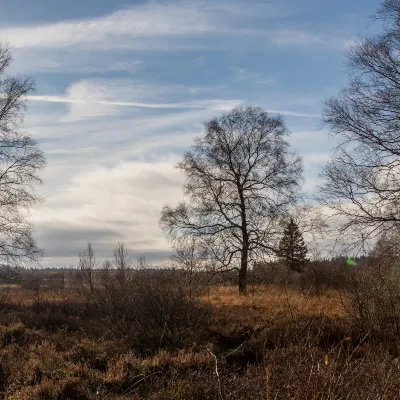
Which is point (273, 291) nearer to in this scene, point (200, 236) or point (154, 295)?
point (200, 236)

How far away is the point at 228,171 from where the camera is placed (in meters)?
21.0

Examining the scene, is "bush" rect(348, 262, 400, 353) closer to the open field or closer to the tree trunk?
the open field

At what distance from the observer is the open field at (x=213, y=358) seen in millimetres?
4855

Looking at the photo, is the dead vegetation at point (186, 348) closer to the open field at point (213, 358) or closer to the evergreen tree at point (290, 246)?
the open field at point (213, 358)

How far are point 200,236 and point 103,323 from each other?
9072 millimetres

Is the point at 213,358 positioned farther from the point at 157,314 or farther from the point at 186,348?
the point at 157,314

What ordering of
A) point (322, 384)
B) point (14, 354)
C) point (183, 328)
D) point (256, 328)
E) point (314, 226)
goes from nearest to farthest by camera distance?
1. point (322, 384)
2. point (14, 354)
3. point (183, 328)
4. point (256, 328)
5. point (314, 226)

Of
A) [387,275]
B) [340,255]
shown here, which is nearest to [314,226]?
[340,255]

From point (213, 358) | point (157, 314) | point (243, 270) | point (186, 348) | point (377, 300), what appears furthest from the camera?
point (243, 270)

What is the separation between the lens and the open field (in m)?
4.86

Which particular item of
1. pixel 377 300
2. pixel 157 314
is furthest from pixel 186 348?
pixel 377 300

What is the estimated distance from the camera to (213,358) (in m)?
8.31

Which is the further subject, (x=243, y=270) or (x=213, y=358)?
(x=243, y=270)

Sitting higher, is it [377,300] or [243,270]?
[243,270]
